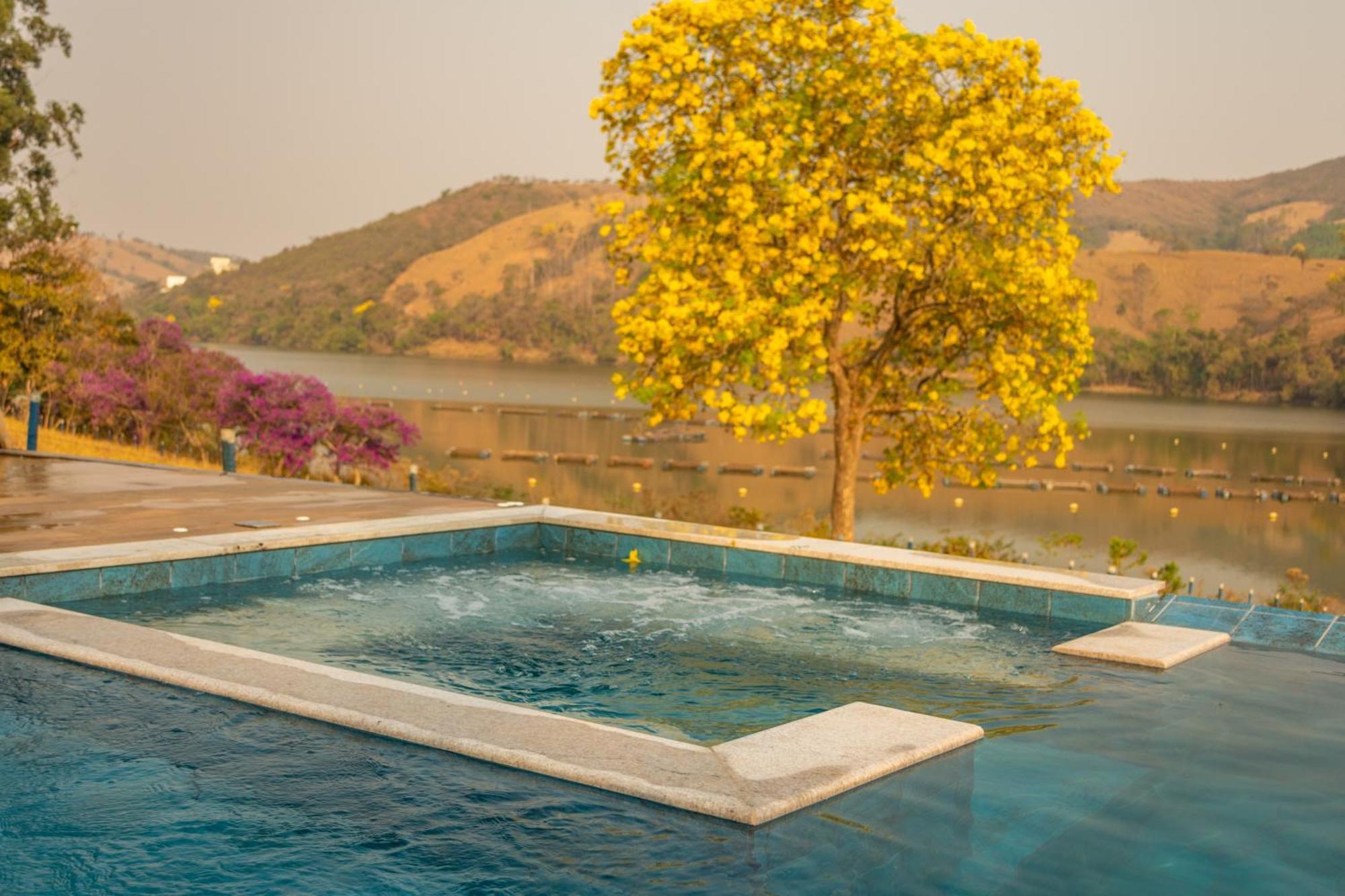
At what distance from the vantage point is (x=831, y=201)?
534 inches

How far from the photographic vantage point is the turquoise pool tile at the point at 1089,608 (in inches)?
335

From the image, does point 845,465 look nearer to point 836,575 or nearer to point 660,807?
point 836,575

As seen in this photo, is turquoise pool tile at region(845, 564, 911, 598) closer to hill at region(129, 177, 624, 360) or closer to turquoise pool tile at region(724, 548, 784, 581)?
turquoise pool tile at region(724, 548, 784, 581)

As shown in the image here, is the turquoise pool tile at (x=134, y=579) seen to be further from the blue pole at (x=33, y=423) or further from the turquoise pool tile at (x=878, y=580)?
the blue pole at (x=33, y=423)

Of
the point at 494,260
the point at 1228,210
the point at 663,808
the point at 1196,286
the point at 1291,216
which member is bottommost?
the point at 663,808

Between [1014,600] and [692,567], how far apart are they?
2623 mm

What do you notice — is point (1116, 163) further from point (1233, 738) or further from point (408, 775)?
point (408, 775)

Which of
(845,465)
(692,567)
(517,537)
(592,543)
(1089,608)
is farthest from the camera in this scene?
(845,465)

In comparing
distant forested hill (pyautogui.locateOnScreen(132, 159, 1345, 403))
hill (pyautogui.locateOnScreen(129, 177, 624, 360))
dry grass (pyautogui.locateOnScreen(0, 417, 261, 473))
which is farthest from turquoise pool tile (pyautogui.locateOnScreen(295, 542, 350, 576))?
hill (pyautogui.locateOnScreen(129, 177, 624, 360))

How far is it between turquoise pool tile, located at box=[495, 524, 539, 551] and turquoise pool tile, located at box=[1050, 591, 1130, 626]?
4.55 m

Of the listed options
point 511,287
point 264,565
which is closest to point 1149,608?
point 264,565

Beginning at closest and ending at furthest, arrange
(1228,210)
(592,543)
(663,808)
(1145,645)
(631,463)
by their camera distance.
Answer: (663,808), (1145,645), (592,543), (631,463), (1228,210)

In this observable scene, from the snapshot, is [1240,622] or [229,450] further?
[229,450]

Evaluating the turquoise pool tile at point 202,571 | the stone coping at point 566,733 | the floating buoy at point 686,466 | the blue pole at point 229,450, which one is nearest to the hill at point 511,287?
the floating buoy at point 686,466
